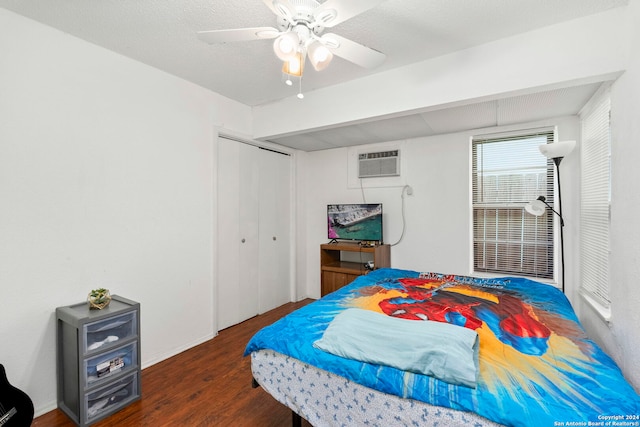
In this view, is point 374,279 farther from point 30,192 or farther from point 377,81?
point 30,192

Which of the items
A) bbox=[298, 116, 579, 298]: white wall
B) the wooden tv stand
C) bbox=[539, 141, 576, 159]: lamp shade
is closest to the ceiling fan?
bbox=[539, 141, 576, 159]: lamp shade

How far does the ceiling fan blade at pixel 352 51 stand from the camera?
1525mm

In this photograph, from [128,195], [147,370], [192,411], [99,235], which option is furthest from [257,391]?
[128,195]

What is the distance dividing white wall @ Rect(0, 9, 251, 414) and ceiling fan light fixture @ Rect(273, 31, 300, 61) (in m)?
1.62

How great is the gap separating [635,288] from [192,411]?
2.72 m

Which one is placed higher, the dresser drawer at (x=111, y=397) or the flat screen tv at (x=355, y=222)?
the flat screen tv at (x=355, y=222)

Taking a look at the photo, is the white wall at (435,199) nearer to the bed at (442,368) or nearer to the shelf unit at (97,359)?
the bed at (442,368)

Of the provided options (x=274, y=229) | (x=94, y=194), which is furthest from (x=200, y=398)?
(x=274, y=229)

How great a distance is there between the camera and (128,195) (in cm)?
235

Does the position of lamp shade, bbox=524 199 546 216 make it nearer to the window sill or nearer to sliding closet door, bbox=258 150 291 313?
the window sill

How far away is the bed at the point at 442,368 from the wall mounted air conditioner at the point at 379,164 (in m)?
2.14

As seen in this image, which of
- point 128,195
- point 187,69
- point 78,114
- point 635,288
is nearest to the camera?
point 635,288

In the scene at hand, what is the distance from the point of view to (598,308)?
86.3 inches

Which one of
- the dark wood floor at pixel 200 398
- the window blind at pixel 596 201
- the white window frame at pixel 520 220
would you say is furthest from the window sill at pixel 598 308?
the dark wood floor at pixel 200 398
